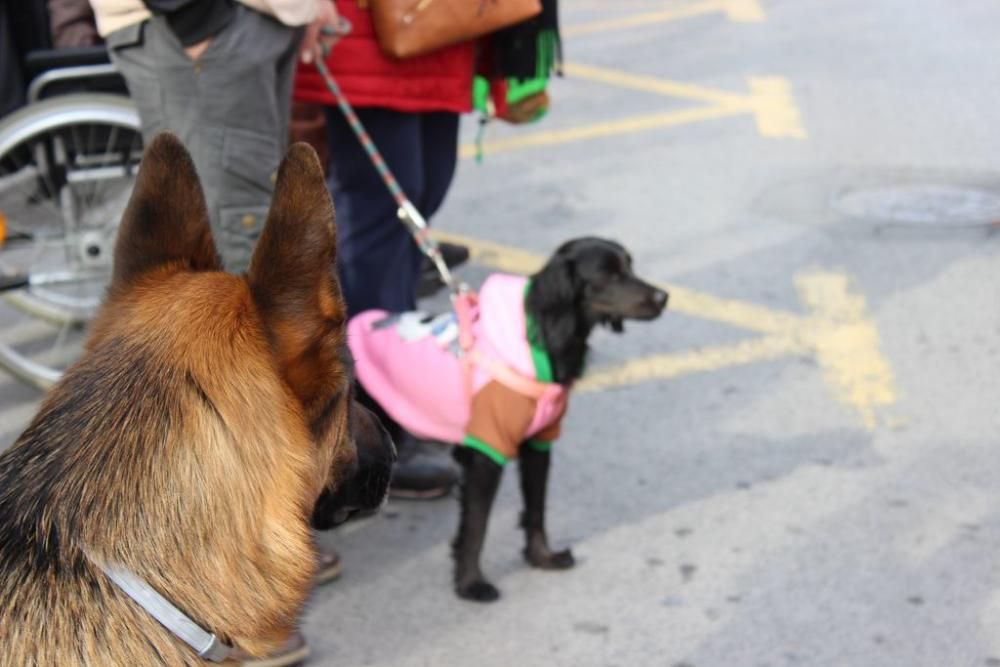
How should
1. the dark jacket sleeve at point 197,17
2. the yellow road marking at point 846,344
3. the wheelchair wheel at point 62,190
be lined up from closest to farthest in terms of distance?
the dark jacket sleeve at point 197,17
the wheelchair wheel at point 62,190
the yellow road marking at point 846,344

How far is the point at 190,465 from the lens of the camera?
1976 millimetres

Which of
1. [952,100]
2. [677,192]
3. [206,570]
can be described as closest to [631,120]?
[677,192]

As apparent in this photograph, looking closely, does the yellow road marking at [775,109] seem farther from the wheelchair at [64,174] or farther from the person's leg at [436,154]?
the wheelchair at [64,174]

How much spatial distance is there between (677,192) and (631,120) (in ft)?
4.72

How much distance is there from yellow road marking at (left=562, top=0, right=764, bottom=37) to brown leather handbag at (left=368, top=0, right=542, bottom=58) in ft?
22.7

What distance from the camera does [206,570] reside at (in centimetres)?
197

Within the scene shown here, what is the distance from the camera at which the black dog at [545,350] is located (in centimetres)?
371

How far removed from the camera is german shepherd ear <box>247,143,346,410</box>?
6.40 feet

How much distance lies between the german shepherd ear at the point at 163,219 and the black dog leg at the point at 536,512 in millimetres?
1729

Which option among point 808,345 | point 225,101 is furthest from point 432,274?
point 225,101

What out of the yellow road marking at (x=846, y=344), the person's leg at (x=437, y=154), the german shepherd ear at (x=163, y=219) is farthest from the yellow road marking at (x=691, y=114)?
the german shepherd ear at (x=163, y=219)

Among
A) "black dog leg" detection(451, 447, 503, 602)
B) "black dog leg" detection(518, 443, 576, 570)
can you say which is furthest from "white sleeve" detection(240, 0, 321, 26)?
"black dog leg" detection(518, 443, 576, 570)

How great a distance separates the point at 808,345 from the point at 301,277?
3631mm

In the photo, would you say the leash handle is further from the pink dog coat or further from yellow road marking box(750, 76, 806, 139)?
yellow road marking box(750, 76, 806, 139)
